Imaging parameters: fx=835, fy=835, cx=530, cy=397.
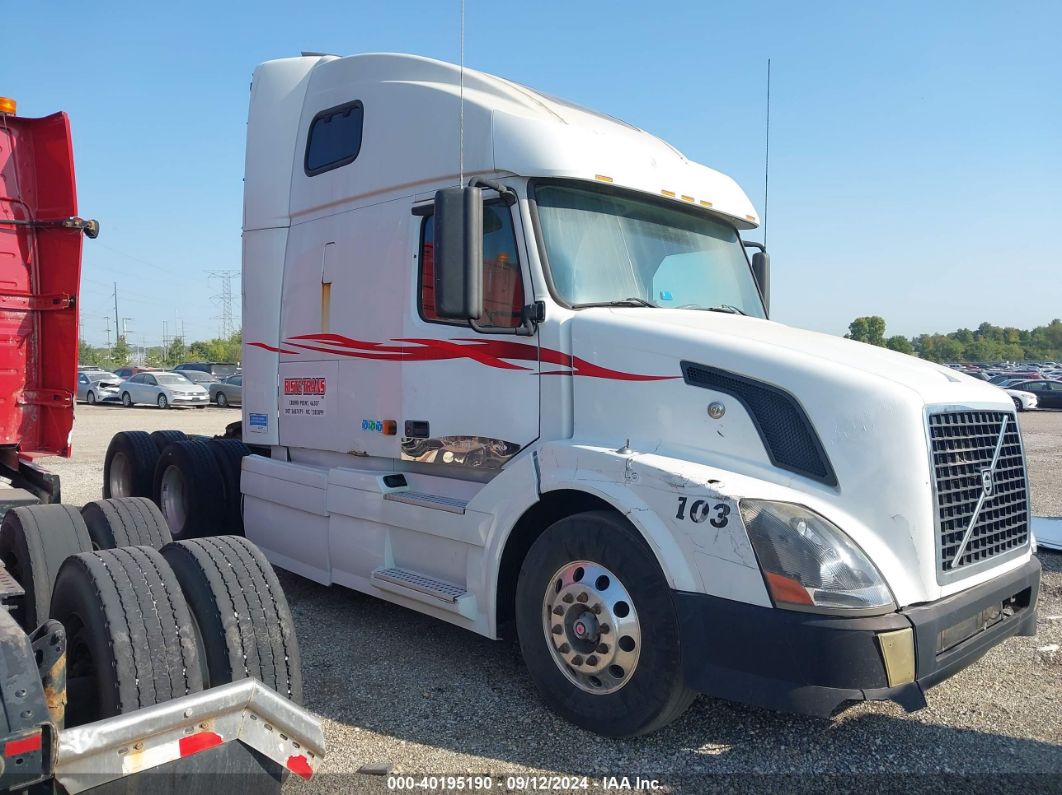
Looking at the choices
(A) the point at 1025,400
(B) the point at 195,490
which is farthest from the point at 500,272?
(A) the point at 1025,400

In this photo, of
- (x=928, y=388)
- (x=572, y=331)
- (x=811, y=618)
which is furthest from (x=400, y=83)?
(x=811, y=618)

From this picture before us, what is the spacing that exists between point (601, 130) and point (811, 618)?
2932 millimetres

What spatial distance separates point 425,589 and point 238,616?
1.49 m

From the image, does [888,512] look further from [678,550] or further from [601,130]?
[601,130]

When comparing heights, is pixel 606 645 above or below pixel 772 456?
below

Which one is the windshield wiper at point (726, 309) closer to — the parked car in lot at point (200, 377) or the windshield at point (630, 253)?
the windshield at point (630, 253)

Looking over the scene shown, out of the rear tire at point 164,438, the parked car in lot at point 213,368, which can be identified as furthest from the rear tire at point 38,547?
the parked car in lot at point 213,368

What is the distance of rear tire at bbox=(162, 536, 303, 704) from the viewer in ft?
10.1

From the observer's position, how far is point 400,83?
5.11 meters

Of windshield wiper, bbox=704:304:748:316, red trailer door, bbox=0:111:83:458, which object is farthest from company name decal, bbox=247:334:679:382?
red trailer door, bbox=0:111:83:458

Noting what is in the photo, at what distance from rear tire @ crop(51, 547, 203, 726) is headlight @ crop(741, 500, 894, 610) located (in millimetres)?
2170

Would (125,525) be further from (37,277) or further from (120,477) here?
(120,477)

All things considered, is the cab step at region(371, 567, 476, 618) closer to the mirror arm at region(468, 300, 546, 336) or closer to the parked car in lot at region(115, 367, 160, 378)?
the mirror arm at region(468, 300, 546, 336)

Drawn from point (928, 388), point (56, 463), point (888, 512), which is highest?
point (928, 388)
